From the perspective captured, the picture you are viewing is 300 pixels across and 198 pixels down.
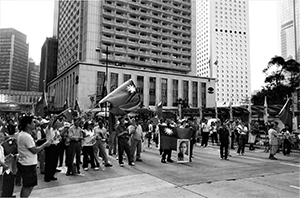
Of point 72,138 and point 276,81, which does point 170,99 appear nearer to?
point 276,81

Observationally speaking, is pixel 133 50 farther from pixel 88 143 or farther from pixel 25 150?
pixel 25 150

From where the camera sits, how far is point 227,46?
154 m

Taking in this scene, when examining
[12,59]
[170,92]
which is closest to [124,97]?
[170,92]

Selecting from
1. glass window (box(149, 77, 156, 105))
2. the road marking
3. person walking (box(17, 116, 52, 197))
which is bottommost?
the road marking

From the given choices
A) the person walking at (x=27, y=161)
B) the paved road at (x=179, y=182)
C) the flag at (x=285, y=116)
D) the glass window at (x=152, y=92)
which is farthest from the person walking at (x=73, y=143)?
the glass window at (x=152, y=92)

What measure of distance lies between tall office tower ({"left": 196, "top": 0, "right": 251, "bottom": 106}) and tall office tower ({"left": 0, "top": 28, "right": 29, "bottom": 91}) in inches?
4033

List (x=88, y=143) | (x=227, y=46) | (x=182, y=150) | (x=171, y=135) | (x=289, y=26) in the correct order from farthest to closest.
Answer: (x=227, y=46) → (x=289, y=26) → (x=171, y=135) → (x=182, y=150) → (x=88, y=143)

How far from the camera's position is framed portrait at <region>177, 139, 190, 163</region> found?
10836 mm

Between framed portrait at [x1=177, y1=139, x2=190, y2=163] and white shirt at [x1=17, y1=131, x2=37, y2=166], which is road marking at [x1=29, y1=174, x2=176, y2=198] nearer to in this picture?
white shirt at [x1=17, y1=131, x2=37, y2=166]

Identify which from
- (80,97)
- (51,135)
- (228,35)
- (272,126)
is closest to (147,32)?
(80,97)

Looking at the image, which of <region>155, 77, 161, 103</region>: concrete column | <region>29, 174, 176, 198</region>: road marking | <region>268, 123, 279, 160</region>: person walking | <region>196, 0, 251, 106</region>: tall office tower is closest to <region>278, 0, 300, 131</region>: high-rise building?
<region>155, 77, 161, 103</region>: concrete column

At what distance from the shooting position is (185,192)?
632cm

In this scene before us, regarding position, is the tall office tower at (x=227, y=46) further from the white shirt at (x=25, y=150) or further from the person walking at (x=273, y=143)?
the white shirt at (x=25, y=150)

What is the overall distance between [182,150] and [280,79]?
1725 inches
